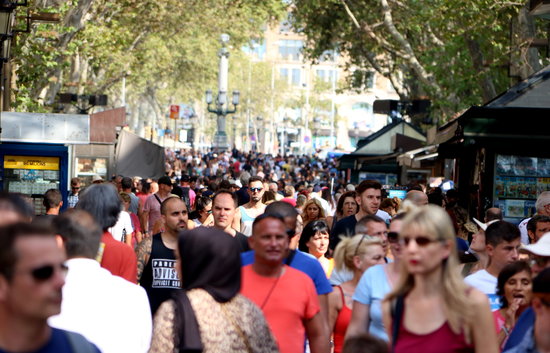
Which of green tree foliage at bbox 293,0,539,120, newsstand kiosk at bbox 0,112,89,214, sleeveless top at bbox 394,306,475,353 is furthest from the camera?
green tree foliage at bbox 293,0,539,120

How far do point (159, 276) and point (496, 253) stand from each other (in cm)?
227

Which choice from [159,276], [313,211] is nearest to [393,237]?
[159,276]

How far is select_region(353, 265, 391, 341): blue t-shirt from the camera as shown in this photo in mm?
5672

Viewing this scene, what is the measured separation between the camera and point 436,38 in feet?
113

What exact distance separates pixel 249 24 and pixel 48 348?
44.9m

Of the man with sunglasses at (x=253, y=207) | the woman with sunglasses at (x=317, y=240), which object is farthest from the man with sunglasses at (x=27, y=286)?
the man with sunglasses at (x=253, y=207)

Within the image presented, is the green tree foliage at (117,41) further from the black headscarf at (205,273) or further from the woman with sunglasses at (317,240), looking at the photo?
the black headscarf at (205,273)

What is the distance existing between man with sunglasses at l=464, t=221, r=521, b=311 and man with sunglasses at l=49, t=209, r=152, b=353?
2407 millimetres

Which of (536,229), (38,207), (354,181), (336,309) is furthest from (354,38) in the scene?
(336,309)

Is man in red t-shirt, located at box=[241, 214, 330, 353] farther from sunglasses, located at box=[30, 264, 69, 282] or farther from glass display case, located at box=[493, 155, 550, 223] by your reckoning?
glass display case, located at box=[493, 155, 550, 223]

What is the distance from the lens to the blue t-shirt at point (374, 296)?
18.6 ft

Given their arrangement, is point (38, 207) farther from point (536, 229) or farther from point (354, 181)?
point (354, 181)

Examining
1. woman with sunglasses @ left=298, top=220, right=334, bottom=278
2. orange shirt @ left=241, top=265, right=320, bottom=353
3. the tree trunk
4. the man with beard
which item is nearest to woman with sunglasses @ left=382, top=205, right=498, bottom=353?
orange shirt @ left=241, top=265, right=320, bottom=353

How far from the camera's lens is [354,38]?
135ft
